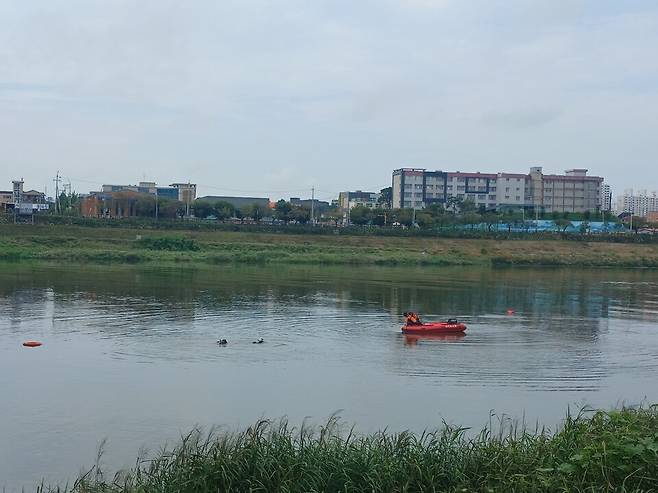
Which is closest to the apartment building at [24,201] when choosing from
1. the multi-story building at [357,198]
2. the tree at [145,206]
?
the tree at [145,206]

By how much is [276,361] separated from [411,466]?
467 inches

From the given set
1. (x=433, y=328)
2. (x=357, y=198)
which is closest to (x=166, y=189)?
(x=357, y=198)

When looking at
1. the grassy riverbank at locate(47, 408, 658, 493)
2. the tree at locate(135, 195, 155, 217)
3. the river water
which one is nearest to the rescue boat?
the river water

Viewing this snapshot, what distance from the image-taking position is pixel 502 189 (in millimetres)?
106438

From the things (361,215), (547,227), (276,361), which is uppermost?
(361,215)

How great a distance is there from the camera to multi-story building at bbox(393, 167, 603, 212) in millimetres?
106000

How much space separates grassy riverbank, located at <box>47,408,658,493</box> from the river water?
11.0ft

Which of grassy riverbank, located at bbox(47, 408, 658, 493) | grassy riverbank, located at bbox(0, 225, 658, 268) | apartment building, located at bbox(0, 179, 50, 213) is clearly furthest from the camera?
apartment building, located at bbox(0, 179, 50, 213)

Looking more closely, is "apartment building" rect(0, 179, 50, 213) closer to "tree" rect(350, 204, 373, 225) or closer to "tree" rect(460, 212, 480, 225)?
"tree" rect(350, 204, 373, 225)

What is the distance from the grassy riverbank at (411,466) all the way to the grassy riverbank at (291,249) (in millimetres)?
43412

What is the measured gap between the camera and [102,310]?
2811cm

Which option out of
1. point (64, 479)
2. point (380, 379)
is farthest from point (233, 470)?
point (380, 379)

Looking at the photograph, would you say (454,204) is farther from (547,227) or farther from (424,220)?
(424,220)

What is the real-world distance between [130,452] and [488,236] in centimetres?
5916
